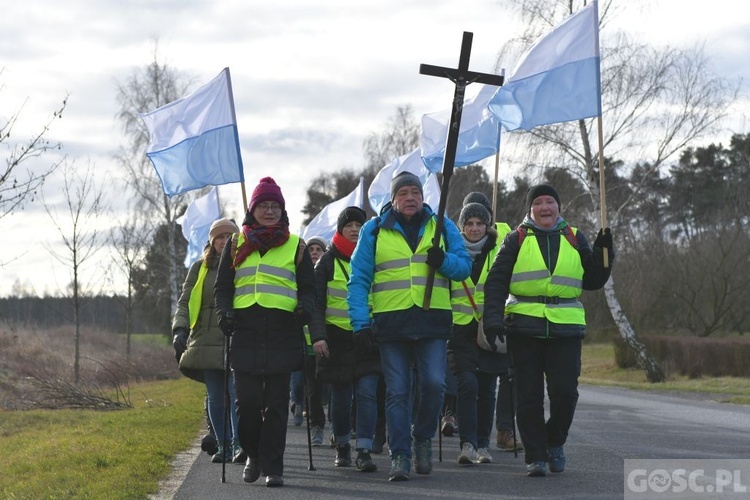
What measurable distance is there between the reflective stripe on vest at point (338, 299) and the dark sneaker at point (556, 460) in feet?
6.95

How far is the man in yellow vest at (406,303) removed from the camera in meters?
8.12

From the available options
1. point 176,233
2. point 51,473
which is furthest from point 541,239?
point 176,233

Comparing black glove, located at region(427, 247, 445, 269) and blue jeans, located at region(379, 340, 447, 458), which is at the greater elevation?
black glove, located at region(427, 247, 445, 269)

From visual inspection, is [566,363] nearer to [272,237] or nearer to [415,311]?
[415,311]

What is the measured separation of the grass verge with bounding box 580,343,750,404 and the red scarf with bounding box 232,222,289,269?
516 inches

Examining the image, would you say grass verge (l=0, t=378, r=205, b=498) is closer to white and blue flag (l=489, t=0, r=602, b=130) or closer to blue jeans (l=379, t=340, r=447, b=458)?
blue jeans (l=379, t=340, r=447, b=458)

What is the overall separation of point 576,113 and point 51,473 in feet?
18.2

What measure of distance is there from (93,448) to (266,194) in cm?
372

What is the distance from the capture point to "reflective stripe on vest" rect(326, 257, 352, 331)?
966cm

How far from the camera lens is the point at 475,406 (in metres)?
9.23

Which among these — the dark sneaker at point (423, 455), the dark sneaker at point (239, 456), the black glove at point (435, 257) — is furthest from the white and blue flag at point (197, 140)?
the dark sneaker at point (423, 455)

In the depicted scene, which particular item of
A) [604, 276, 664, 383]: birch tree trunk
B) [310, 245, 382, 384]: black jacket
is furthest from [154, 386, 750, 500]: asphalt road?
[604, 276, 664, 383]: birch tree trunk

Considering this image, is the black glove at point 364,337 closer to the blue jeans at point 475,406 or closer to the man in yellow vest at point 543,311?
the man in yellow vest at point 543,311

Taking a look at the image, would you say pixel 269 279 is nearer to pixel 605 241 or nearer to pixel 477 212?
pixel 477 212
